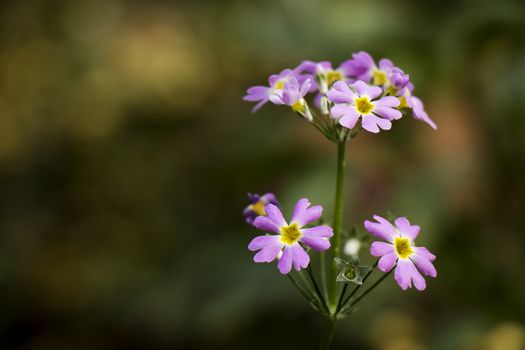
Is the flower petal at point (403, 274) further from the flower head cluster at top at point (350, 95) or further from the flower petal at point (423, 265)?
the flower head cluster at top at point (350, 95)

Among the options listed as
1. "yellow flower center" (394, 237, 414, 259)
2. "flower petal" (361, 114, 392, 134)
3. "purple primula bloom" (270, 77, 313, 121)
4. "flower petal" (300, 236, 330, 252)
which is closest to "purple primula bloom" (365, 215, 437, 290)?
"yellow flower center" (394, 237, 414, 259)

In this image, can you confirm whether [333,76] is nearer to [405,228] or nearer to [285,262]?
[405,228]

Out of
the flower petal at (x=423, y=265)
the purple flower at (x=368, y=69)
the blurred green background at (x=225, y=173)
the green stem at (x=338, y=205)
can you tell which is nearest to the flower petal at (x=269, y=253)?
the green stem at (x=338, y=205)

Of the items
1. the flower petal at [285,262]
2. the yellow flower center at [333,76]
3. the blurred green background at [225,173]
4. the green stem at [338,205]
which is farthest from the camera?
the blurred green background at [225,173]

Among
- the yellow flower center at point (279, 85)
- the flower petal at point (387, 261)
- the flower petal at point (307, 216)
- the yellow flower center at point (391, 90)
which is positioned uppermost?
the yellow flower center at point (391, 90)

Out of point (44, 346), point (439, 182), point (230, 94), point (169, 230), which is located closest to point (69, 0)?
point (230, 94)

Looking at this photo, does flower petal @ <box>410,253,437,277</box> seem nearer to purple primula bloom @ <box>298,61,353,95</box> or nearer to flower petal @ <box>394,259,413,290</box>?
flower petal @ <box>394,259,413,290</box>

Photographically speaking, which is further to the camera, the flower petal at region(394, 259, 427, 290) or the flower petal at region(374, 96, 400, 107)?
the flower petal at region(374, 96, 400, 107)
